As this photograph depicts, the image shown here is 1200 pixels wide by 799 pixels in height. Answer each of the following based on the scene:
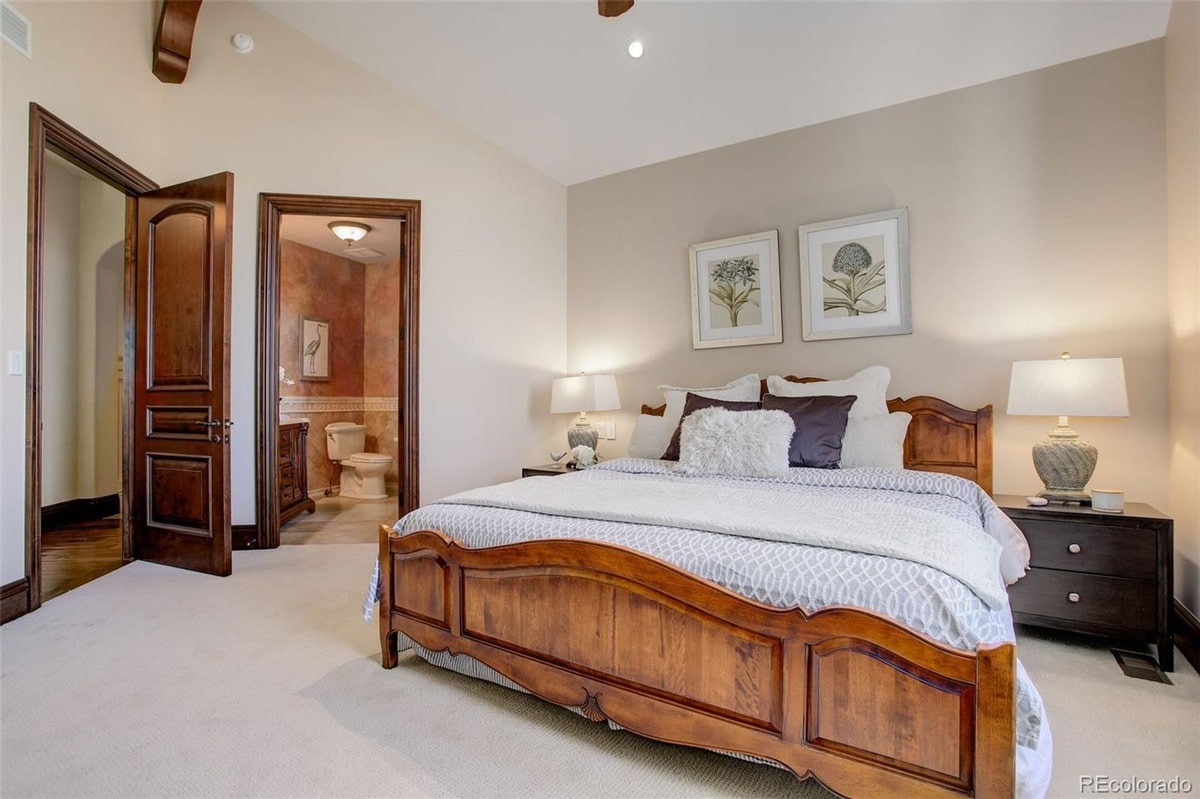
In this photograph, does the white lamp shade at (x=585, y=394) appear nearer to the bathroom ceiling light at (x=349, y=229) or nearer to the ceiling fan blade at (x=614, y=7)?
the ceiling fan blade at (x=614, y=7)

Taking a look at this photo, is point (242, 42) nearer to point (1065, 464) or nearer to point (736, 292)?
point (736, 292)

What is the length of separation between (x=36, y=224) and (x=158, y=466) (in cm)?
144

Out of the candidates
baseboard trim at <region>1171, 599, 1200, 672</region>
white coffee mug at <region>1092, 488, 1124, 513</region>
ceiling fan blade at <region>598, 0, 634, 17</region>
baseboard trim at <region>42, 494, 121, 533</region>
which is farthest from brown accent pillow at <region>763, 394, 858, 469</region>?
baseboard trim at <region>42, 494, 121, 533</region>

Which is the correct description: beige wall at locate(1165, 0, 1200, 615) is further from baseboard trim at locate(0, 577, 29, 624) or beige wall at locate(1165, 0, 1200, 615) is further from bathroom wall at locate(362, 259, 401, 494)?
bathroom wall at locate(362, 259, 401, 494)

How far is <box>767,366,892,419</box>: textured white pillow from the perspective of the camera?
2.90m

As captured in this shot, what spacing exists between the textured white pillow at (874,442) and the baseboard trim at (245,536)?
141 inches

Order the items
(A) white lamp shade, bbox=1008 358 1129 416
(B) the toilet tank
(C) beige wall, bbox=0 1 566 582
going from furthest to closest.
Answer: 1. (B) the toilet tank
2. (C) beige wall, bbox=0 1 566 582
3. (A) white lamp shade, bbox=1008 358 1129 416

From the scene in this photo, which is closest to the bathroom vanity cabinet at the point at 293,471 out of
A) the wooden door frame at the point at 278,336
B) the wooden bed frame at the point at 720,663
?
the wooden door frame at the point at 278,336

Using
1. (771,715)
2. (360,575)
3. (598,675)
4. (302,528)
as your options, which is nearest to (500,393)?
(360,575)

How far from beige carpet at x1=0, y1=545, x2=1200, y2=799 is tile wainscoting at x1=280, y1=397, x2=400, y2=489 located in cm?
330

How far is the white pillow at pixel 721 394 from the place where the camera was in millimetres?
3342

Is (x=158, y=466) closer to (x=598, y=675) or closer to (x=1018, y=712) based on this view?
(x=598, y=675)

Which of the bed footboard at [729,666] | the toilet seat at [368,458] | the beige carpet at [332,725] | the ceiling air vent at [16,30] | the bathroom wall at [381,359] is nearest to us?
the bed footboard at [729,666]

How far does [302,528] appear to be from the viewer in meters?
4.42
